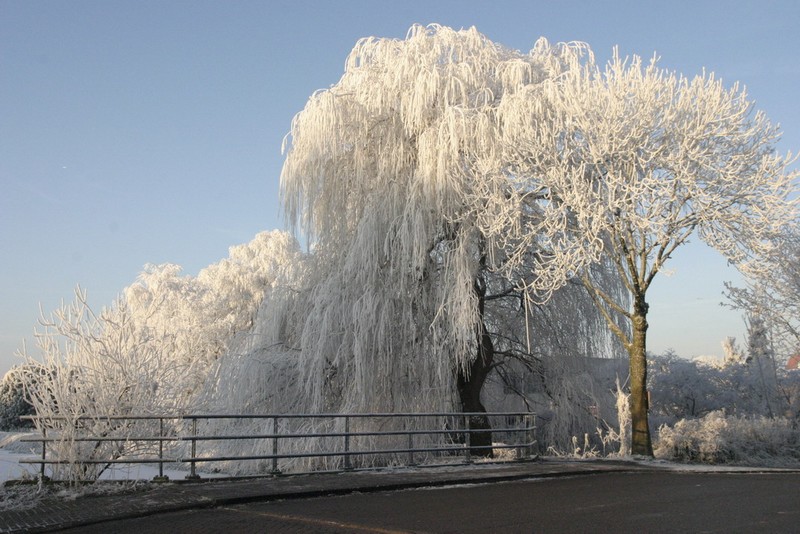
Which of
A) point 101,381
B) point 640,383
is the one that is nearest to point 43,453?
point 101,381

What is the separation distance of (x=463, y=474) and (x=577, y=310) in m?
8.55

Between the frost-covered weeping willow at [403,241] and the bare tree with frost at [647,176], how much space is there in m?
1.10

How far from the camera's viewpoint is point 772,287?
23797mm

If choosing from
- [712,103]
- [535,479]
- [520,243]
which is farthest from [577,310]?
[535,479]

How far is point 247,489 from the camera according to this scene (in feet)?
35.3

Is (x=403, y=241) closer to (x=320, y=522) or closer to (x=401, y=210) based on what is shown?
(x=401, y=210)

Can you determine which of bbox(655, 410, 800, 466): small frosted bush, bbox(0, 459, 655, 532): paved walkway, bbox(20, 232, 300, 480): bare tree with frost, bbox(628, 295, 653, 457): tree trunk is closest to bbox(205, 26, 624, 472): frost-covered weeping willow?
bbox(628, 295, 653, 457): tree trunk

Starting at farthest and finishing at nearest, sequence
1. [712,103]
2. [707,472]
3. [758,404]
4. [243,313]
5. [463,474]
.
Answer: [243,313] < [758,404] < [712,103] < [707,472] < [463,474]

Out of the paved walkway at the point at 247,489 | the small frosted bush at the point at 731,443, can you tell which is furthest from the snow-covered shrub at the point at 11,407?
the small frosted bush at the point at 731,443

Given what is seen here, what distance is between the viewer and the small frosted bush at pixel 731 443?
18.6 metres

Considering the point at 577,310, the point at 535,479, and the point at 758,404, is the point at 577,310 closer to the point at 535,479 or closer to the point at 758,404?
the point at 535,479

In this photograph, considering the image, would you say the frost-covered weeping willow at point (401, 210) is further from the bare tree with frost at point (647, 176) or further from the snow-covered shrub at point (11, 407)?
the snow-covered shrub at point (11, 407)

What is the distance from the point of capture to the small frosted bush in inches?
734

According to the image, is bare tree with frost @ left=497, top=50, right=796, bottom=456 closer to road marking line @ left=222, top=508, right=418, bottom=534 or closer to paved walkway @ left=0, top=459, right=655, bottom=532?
paved walkway @ left=0, top=459, right=655, bottom=532
